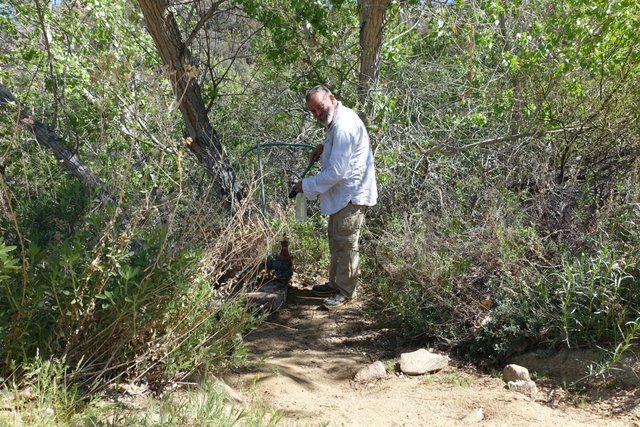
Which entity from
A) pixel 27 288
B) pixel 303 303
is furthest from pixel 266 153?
pixel 27 288

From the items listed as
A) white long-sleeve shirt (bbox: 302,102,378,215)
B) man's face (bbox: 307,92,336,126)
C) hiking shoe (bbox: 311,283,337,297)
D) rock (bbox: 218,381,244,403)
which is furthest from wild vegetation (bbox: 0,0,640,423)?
man's face (bbox: 307,92,336,126)

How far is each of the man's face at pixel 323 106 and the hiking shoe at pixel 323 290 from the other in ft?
5.54

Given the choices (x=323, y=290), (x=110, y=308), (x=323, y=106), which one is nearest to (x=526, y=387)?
(x=323, y=290)

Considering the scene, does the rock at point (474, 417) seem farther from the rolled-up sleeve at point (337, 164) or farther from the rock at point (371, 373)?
the rolled-up sleeve at point (337, 164)

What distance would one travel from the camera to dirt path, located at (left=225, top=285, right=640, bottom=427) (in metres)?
3.64

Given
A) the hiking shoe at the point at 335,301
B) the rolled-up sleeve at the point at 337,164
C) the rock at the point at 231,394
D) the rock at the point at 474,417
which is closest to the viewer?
the rock at the point at 231,394

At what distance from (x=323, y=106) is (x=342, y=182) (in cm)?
69

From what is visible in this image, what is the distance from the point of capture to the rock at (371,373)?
437cm

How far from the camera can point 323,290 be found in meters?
6.08

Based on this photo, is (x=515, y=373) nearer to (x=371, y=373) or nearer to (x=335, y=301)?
(x=371, y=373)

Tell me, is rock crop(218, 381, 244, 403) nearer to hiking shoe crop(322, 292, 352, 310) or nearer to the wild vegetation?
the wild vegetation

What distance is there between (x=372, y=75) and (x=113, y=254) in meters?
4.05

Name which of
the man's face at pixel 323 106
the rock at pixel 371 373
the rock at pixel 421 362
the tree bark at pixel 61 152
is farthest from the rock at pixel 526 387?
the tree bark at pixel 61 152

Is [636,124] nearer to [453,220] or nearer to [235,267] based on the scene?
[453,220]
